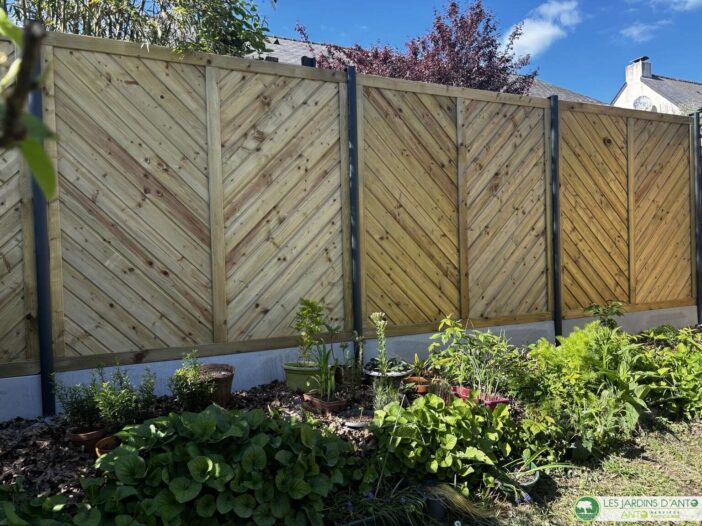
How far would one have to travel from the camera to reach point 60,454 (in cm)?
260

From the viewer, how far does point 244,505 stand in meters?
2.07

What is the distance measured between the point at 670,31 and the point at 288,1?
14827 millimetres

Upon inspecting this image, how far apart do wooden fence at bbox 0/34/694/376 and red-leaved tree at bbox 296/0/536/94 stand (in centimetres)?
535

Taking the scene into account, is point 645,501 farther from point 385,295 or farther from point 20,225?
point 20,225

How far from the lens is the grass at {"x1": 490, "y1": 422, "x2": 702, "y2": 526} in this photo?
255 centimetres

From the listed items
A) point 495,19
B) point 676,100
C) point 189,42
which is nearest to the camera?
point 189,42

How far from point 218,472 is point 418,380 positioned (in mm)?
1731

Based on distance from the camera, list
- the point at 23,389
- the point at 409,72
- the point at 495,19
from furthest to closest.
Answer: the point at 495,19 → the point at 409,72 → the point at 23,389

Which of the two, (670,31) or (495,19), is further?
(670,31)

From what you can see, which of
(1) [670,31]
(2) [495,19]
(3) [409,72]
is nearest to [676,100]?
(1) [670,31]

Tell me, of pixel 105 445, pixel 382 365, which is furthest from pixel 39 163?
pixel 382 365

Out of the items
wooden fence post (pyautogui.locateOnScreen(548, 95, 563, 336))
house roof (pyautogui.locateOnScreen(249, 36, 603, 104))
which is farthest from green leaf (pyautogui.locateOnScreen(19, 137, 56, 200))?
house roof (pyautogui.locateOnScreen(249, 36, 603, 104))

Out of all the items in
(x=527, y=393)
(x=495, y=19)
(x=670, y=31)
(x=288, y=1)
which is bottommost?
(x=527, y=393)

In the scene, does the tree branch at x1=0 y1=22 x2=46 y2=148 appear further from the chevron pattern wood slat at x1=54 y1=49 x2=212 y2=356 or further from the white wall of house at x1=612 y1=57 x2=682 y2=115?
the white wall of house at x1=612 y1=57 x2=682 y2=115
